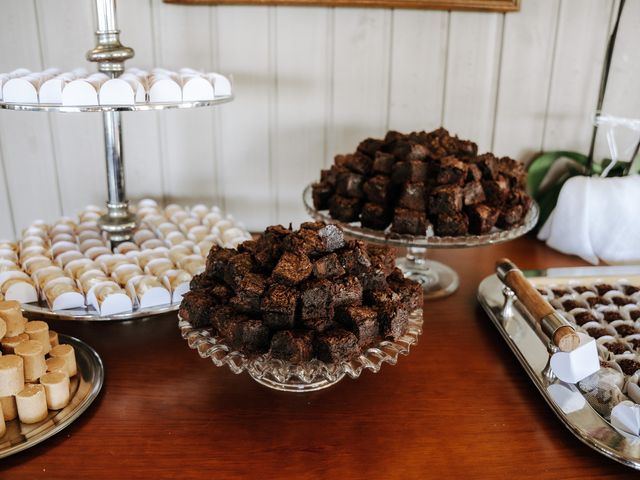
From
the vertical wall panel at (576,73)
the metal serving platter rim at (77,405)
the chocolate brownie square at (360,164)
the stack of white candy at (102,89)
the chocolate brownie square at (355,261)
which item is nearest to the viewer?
the metal serving platter rim at (77,405)

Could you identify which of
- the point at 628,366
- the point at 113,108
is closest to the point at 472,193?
the point at 628,366

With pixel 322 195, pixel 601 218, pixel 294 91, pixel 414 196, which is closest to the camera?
pixel 414 196

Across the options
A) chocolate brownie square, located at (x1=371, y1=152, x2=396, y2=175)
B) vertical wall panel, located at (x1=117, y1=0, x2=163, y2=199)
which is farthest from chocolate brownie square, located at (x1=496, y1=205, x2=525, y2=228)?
vertical wall panel, located at (x1=117, y1=0, x2=163, y2=199)

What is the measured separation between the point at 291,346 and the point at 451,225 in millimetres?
432

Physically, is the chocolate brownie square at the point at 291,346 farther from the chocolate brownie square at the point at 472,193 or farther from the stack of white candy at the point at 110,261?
the chocolate brownie square at the point at 472,193

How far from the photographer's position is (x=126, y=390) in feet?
2.89

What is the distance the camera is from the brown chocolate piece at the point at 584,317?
3.26ft

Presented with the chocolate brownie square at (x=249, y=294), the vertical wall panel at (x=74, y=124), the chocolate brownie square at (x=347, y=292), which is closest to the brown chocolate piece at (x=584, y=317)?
the chocolate brownie square at (x=347, y=292)

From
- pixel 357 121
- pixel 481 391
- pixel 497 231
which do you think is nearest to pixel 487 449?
pixel 481 391

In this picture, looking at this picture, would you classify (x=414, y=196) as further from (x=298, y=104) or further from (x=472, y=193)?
(x=298, y=104)

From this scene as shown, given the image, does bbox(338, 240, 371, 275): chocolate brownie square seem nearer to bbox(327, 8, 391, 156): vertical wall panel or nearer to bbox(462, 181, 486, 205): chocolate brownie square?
bbox(462, 181, 486, 205): chocolate brownie square

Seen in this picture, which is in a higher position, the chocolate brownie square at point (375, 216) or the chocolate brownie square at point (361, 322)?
the chocolate brownie square at point (375, 216)

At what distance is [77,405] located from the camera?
808 millimetres

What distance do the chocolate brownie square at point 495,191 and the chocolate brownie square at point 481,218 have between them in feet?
0.12
